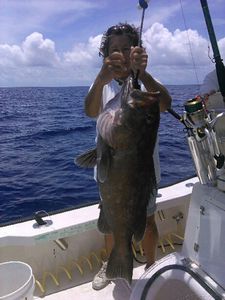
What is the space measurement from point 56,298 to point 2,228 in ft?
2.85

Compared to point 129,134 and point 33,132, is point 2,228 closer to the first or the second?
point 129,134

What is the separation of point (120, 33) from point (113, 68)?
1.85ft

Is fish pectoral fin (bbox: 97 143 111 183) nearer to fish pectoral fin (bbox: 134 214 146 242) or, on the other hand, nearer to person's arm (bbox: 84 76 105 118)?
fish pectoral fin (bbox: 134 214 146 242)

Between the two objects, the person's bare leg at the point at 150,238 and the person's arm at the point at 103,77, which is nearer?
the person's arm at the point at 103,77

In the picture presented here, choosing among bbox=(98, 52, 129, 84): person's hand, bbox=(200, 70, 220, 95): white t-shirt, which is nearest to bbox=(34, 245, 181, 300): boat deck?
bbox=(200, 70, 220, 95): white t-shirt

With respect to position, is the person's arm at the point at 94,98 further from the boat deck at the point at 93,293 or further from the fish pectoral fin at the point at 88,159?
the boat deck at the point at 93,293

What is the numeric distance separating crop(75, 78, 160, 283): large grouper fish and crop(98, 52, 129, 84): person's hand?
0.67 ft

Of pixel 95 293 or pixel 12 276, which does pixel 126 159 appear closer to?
pixel 12 276

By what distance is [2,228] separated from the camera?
387 centimetres

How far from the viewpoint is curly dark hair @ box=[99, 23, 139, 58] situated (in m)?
2.80

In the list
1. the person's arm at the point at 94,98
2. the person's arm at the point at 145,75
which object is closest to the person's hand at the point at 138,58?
the person's arm at the point at 145,75

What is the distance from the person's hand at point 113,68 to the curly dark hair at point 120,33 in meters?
0.42

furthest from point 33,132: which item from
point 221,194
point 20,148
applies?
point 221,194

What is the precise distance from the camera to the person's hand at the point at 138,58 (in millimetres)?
2160
